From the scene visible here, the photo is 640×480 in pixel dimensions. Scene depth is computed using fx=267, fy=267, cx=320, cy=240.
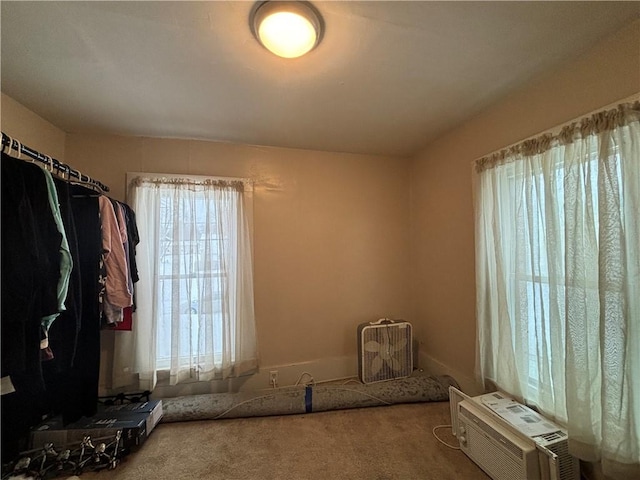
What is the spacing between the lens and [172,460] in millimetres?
1632

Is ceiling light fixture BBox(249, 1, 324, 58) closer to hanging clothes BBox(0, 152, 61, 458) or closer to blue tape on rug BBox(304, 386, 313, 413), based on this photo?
hanging clothes BBox(0, 152, 61, 458)

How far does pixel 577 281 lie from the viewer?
4.45 ft

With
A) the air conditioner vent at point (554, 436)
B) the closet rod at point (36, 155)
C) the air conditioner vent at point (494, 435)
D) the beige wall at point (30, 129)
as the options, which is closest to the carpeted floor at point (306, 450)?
the air conditioner vent at point (494, 435)

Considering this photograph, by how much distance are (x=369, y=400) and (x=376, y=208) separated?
1.85m

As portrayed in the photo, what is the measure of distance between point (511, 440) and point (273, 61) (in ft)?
7.63

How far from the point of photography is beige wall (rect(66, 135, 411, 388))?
2543 millimetres

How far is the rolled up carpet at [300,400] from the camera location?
2.05 metres

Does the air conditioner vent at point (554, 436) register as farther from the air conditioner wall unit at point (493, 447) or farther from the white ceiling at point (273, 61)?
the white ceiling at point (273, 61)

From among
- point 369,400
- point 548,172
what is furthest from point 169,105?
point 369,400

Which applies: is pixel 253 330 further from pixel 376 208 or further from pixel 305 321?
pixel 376 208

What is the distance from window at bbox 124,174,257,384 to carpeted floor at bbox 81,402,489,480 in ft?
1.64

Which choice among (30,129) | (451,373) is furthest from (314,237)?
(30,129)

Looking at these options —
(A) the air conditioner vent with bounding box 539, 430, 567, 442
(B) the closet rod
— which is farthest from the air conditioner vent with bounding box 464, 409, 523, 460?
(B) the closet rod

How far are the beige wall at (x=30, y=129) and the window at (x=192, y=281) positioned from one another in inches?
23.6
